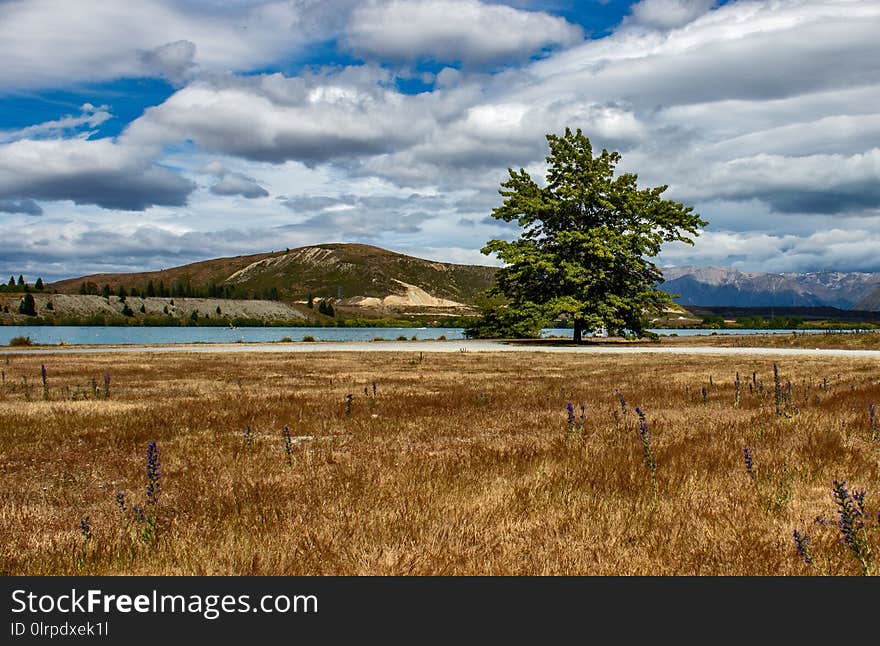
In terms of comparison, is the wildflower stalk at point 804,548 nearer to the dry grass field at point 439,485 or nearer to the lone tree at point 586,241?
the dry grass field at point 439,485

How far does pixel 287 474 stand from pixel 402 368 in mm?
17311

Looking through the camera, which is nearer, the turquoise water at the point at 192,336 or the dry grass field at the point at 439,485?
the dry grass field at the point at 439,485

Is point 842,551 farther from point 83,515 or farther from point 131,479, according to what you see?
point 131,479

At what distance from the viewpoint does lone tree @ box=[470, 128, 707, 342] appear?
4594 cm

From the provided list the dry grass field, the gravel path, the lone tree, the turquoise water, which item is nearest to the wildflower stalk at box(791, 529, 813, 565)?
the dry grass field

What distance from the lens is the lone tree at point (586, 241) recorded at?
4594cm

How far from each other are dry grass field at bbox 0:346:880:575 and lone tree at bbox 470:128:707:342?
3161 centimetres

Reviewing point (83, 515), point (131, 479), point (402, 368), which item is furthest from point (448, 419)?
point (402, 368)

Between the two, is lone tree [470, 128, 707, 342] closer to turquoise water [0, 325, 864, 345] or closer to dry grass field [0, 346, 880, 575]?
turquoise water [0, 325, 864, 345]

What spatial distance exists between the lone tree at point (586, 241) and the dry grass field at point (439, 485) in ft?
104

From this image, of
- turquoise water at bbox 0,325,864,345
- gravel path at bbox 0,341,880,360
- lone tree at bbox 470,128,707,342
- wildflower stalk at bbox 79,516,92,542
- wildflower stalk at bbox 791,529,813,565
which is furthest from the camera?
turquoise water at bbox 0,325,864,345

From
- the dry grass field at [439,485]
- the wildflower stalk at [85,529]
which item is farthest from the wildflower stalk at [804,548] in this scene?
the wildflower stalk at [85,529]

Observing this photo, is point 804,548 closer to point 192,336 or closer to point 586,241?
point 586,241
